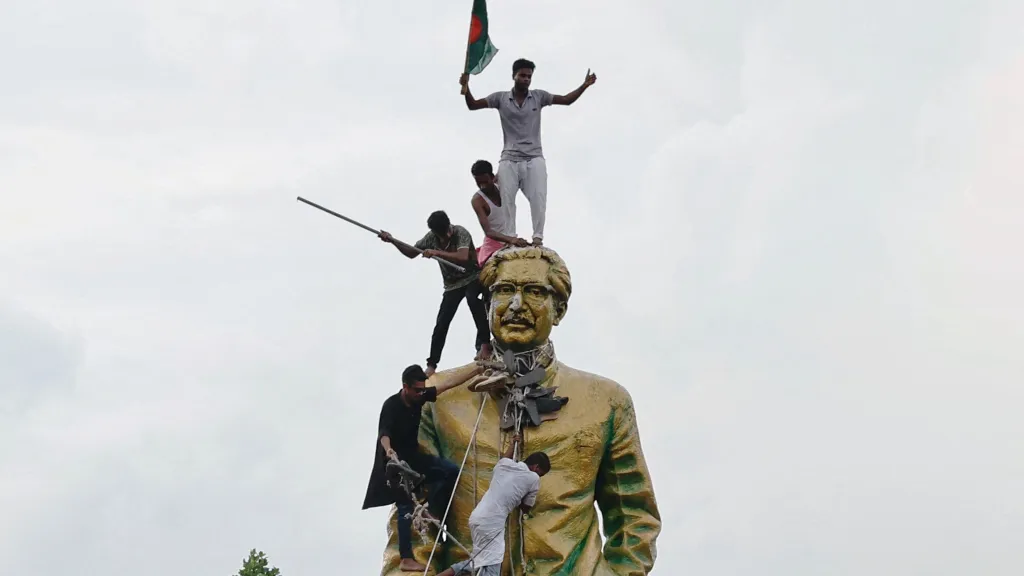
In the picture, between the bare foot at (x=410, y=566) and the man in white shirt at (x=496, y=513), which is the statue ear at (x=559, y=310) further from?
the bare foot at (x=410, y=566)

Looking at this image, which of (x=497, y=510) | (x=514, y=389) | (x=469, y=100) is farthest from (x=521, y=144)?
(x=497, y=510)

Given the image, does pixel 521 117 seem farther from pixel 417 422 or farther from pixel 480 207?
pixel 417 422

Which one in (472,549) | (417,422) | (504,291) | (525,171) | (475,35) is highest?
(475,35)

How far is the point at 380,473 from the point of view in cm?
1825

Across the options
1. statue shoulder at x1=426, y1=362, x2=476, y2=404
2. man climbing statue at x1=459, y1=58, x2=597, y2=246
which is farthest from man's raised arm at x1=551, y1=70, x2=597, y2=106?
statue shoulder at x1=426, y1=362, x2=476, y2=404

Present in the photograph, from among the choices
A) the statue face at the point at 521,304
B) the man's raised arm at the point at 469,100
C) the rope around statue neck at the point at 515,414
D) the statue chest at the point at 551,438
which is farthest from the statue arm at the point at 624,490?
the man's raised arm at the point at 469,100

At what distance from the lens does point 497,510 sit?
17406 millimetres

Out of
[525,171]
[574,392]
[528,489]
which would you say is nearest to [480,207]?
[525,171]

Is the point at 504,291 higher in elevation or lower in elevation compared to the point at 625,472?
higher

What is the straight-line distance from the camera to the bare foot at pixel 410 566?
1839 cm

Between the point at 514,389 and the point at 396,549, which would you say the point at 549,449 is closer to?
the point at 514,389

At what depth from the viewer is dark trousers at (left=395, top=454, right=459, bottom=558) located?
18.3 metres

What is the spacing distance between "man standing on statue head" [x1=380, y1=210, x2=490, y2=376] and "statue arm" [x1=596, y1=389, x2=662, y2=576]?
54.0 inches

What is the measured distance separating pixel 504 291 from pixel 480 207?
1111mm
